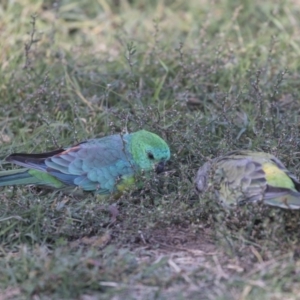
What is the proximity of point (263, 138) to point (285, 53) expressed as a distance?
5.50 ft

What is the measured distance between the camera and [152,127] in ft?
17.6

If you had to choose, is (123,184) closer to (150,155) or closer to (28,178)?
(150,155)

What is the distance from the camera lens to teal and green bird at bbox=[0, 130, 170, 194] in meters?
4.88

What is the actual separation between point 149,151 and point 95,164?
1.21 feet

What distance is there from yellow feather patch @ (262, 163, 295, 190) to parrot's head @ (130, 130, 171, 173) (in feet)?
2.63

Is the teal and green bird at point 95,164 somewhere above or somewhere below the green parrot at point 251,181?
below

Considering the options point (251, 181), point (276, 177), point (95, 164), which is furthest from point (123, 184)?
point (276, 177)

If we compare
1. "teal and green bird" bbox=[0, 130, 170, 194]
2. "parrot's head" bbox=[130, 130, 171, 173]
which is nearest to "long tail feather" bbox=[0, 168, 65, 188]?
"teal and green bird" bbox=[0, 130, 170, 194]

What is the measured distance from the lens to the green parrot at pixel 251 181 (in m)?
4.19

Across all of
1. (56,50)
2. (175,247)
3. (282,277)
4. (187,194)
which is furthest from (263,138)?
(56,50)

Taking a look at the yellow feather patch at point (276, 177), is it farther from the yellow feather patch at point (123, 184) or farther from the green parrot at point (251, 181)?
the yellow feather patch at point (123, 184)

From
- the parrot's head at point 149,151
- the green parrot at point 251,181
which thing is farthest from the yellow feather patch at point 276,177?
the parrot's head at point 149,151

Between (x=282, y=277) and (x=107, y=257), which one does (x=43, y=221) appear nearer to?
(x=107, y=257)

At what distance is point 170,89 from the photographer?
6.25 metres
